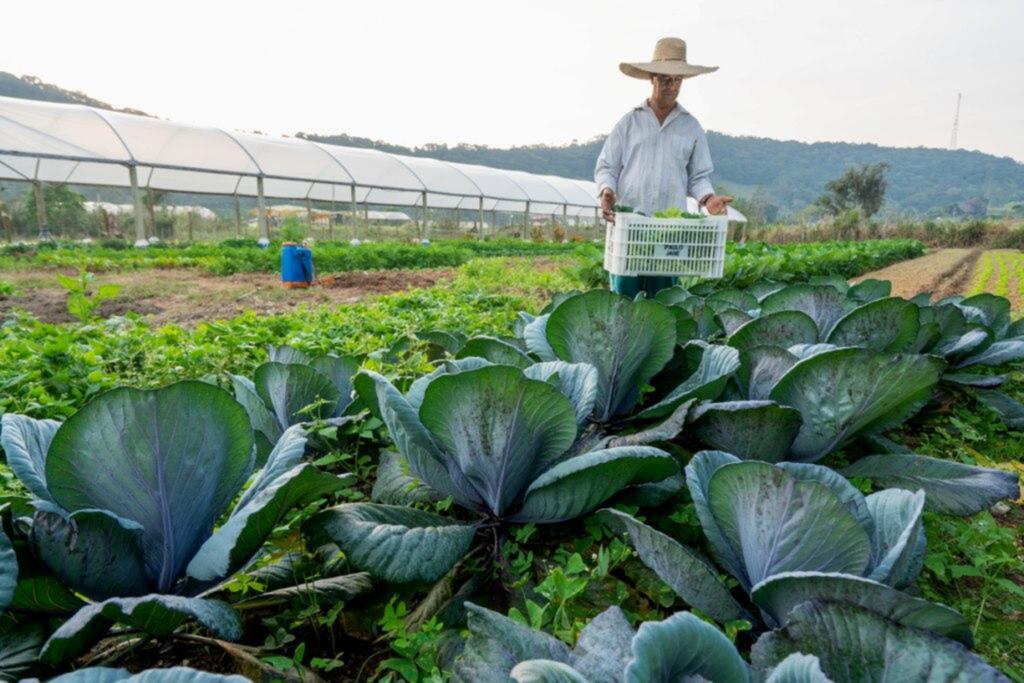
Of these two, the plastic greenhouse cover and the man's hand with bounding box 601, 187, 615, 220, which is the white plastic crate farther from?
the plastic greenhouse cover

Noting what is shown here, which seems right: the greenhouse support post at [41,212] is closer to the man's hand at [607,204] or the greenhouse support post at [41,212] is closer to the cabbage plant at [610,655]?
the man's hand at [607,204]

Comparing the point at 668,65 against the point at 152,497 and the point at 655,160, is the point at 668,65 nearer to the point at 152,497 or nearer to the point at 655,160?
the point at 655,160

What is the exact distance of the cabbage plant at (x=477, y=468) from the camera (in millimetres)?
1034

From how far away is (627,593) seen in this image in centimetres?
107

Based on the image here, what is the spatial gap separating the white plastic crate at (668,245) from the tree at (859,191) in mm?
64697

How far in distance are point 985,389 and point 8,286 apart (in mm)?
10431

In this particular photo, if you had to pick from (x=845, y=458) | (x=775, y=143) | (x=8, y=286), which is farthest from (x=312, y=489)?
(x=775, y=143)

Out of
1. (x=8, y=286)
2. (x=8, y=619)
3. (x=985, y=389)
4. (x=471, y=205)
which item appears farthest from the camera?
(x=471, y=205)

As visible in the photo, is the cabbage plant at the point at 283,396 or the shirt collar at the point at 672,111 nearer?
the cabbage plant at the point at 283,396

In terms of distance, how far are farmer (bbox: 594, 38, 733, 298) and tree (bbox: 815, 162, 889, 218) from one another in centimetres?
6371

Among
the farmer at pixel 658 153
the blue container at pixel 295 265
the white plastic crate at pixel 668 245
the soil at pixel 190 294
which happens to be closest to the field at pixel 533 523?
the white plastic crate at pixel 668 245

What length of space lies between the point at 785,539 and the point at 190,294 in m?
9.51

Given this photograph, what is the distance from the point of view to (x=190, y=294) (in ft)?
29.2

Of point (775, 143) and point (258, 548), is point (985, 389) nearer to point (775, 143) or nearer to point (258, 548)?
point (258, 548)
